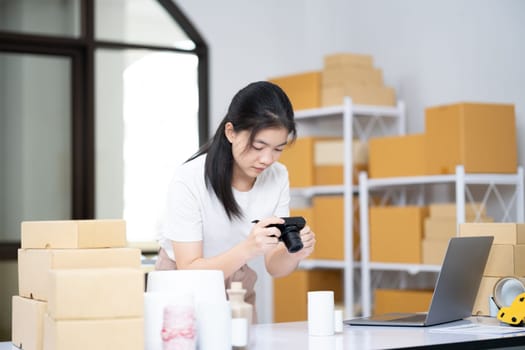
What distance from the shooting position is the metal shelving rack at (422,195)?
399 centimetres

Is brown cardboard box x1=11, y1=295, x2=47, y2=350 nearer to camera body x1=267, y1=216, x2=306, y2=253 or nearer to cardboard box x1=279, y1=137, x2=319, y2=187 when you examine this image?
camera body x1=267, y1=216, x2=306, y2=253

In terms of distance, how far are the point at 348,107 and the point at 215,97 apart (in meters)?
1.02

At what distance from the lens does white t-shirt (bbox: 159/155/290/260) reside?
249cm

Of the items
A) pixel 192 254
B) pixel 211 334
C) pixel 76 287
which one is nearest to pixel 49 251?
pixel 76 287

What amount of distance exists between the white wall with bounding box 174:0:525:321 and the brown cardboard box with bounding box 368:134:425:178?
1.19 feet

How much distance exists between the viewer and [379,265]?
4.41 meters

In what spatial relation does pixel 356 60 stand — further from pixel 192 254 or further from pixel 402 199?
pixel 192 254

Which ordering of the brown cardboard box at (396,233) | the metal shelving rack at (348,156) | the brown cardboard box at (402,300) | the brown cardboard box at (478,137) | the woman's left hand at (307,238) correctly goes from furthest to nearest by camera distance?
the metal shelving rack at (348,156)
the brown cardboard box at (396,233)
the brown cardboard box at (402,300)
the brown cardboard box at (478,137)
the woman's left hand at (307,238)

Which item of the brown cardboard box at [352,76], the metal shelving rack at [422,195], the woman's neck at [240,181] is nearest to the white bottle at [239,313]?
the woman's neck at [240,181]

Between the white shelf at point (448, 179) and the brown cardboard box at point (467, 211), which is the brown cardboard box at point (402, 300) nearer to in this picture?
the brown cardboard box at point (467, 211)

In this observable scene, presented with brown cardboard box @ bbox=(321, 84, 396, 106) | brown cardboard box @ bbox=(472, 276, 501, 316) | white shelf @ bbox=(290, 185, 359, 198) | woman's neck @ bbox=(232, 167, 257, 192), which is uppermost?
brown cardboard box @ bbox=(321, 84, 396, 106)

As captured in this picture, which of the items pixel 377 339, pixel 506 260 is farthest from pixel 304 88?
pixel 377 339

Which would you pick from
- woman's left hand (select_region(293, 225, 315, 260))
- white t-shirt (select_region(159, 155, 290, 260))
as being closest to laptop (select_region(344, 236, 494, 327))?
woman's left hand (select_region(293, 225, 315, 260))

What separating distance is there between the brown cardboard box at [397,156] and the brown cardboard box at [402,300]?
0.56 meters
